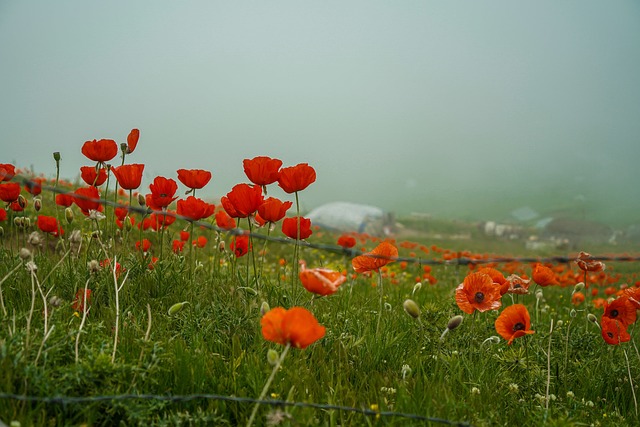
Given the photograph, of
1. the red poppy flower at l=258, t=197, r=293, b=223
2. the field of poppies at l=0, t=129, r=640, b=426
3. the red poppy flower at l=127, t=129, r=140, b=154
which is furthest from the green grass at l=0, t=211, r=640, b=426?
the red poppy flower at l=127, t=129, r=140, b=154

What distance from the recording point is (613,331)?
293 cm

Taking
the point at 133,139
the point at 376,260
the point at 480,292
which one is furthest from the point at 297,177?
the point at 133,139

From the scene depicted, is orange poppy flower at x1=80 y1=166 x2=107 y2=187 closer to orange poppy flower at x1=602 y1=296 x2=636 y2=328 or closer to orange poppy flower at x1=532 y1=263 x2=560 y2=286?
orange poppy flower at x1=532 y1=263 x2=560 y2=286

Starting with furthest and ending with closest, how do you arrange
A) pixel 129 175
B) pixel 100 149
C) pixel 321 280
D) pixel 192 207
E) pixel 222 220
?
pixel 222 220 → pixel 100 149 → pixel 129 175 → pixel 192 207 → pixel 321 280

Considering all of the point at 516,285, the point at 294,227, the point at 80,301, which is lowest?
the point at 80,301

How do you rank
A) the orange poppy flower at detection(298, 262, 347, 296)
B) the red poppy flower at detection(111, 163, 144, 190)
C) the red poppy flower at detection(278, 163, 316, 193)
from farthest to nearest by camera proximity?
the red poppy flower at detection(111, 163, 144, 190) < the red poppy flower at detection(278, 163, 316, 193) < the orange poppy flower at detection(298, 262, 347, 296)

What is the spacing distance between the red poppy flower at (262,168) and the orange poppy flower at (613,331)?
6.23ft

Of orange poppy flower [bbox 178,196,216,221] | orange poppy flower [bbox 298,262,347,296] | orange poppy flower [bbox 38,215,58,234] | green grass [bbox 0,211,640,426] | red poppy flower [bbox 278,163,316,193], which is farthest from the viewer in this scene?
orange poppy flower [bbox 38,215,58,234]

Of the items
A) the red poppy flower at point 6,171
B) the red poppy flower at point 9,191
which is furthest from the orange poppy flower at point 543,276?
the red poppy flower at point 9,191

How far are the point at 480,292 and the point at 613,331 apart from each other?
0.79m

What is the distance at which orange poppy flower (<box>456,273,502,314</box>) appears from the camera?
2.77 m

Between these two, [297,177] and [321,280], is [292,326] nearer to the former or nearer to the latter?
[321,280]

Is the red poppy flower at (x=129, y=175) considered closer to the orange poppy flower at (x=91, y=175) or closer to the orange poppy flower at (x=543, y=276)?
the orange poppy flower at (x=91, y=175)

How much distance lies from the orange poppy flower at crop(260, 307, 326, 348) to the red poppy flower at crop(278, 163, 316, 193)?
121 centimetres
